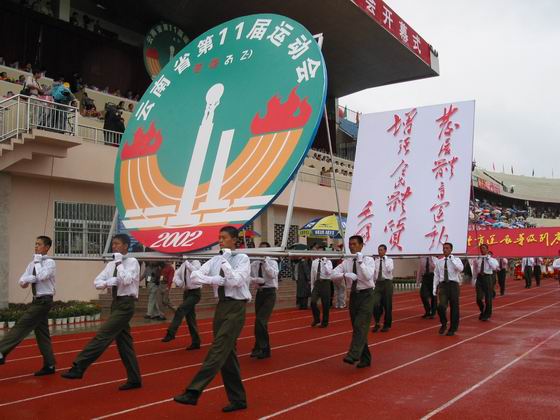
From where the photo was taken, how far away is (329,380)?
655cm

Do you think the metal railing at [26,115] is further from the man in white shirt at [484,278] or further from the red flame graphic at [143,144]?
the man in white shirt at [484,278]

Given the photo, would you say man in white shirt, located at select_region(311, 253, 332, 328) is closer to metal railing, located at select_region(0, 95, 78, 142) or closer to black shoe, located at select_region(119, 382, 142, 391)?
black shoe, located at select_region(119, 382, 142, 391)

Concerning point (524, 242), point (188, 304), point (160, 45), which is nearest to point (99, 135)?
point (160, 45)

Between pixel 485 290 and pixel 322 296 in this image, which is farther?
pixel 485 290

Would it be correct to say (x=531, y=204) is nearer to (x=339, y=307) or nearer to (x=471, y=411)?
(x=339, y=307)

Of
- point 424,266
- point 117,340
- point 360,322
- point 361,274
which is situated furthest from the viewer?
point 424,266

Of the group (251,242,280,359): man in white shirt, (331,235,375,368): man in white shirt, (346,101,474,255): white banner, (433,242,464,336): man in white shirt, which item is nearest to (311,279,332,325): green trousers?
(346,101,474,255): white banner

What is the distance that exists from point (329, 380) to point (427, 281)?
692cm

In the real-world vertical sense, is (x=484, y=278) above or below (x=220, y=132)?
below

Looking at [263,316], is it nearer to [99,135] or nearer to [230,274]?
[230,274]

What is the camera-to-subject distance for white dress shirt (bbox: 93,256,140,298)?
19.6 feet

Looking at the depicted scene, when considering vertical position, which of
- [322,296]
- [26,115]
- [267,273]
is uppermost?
[26,115]

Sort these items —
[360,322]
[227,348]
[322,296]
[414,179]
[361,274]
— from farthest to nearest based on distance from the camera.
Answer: [322,296] → [414,179] → [361,274] → [360,322] → [227,348]

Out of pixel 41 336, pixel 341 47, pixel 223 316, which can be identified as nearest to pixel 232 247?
pixel 223 316
